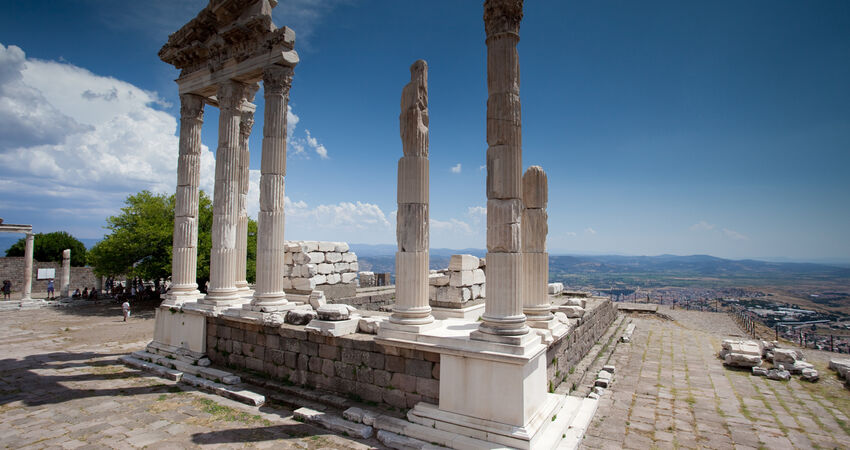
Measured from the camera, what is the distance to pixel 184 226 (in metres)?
12.4

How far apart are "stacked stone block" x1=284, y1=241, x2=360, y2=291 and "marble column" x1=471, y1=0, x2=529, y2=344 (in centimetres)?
901

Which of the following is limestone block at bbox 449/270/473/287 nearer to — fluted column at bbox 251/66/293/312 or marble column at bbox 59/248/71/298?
fluted column at bbox 251/66/293/312

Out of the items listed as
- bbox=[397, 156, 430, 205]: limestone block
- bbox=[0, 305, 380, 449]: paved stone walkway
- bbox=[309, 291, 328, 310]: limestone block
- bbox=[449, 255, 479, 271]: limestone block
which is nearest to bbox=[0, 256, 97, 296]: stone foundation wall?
bbox=[0, 305, 380, 449]: paved stone walkway

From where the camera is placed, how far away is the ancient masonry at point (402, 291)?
6.73 m

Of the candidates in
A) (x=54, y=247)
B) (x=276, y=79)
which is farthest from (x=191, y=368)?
(x=54, y=247)

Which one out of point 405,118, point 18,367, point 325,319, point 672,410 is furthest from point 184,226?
point 672,410

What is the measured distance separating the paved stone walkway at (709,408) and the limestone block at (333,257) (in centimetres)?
992

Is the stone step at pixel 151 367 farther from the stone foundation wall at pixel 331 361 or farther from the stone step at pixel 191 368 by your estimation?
the stone foundation wall at pixel 331 361

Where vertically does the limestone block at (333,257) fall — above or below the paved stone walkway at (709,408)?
above

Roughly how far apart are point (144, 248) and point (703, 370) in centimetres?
2704

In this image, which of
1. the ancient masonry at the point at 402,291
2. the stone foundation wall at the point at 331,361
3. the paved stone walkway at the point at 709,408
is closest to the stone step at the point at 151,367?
the ancient masonry at the point at 402,291

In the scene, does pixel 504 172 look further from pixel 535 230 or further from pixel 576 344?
pixel 576 344

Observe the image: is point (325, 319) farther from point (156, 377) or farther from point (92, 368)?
point (92, 368)

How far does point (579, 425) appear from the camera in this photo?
7.37 m
